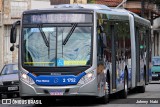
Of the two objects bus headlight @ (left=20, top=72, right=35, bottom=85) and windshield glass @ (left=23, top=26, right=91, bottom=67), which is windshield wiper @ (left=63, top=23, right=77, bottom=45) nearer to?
windshield glass @ (left=23, top=26, right=91, bottom=67)

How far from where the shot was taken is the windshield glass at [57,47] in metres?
18.7

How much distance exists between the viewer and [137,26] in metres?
25.8

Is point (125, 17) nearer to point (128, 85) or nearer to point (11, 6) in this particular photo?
point (128, 85)

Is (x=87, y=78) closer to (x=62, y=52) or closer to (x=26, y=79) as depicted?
(x=62, y=52)

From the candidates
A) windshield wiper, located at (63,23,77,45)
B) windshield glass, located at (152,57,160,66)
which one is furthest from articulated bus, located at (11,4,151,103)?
windshield glass, located at (152,57,160,66)

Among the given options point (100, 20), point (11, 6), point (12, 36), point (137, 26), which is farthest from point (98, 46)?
point (11, 6)

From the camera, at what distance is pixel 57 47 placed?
18750mm

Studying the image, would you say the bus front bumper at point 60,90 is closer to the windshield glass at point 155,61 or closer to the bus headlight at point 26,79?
the bus headlight at point 26,79

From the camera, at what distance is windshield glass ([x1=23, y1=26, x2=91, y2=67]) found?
18719mm

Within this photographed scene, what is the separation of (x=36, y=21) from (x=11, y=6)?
74.7 ft

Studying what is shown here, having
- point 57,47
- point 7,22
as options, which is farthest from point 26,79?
point 7,22

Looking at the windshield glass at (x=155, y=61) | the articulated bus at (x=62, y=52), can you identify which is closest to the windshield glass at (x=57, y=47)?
the articulated bus at (x=62, y=52)

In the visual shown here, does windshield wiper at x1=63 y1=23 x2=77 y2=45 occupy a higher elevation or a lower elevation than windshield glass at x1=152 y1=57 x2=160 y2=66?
higher

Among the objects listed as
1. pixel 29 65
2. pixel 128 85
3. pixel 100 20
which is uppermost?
pixel 100 20
